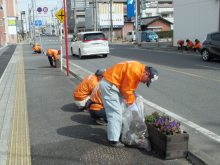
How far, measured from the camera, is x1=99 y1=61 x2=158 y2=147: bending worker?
11.6 ft

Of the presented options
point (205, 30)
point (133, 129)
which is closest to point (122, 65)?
point (133, 129)

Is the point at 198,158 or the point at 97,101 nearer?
the point at 198,158

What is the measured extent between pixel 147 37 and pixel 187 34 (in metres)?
16.6

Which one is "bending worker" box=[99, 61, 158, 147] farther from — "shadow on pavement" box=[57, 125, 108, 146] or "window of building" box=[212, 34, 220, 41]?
"window of building" box=[212, 34, 220, 41]

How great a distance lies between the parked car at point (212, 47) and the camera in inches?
535

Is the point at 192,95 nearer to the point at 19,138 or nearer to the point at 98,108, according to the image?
the point at 98,108

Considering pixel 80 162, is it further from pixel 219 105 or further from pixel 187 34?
pixel 187 34

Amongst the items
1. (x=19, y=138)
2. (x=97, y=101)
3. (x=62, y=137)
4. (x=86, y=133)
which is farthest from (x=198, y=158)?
(x=19, y=138)

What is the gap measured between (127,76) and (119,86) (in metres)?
0.28

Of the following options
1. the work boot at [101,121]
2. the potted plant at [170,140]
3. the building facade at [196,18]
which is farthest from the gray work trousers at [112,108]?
the building facade at [196,18]

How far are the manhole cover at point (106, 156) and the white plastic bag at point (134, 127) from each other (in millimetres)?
203

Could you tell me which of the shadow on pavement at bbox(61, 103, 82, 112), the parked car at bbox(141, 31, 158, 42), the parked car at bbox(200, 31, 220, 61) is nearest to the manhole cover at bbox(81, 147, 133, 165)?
the shadow on pavement at bbox(61, 103, 82, 112)

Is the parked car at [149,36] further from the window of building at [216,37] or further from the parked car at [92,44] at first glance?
the window of building at [216,37]

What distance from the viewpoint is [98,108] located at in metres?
4.89
